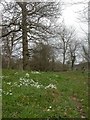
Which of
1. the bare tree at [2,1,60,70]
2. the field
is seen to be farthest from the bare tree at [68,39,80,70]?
the field

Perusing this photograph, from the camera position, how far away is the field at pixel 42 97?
12250 mm

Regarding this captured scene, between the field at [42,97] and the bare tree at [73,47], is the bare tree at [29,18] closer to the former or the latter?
the field at [42,97]

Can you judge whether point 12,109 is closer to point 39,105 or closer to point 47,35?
point 39,105

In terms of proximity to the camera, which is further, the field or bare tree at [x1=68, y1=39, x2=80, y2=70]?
bare tree at [x1=68, y1=39, x2=80, y2=70]

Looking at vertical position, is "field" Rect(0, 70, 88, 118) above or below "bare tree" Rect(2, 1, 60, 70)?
below

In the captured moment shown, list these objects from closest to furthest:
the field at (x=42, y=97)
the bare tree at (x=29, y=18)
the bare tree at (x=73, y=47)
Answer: the field at (x=42, y=97) < the bare tree at (x=29, y=18) < the bare tree at (x=73, y=47)

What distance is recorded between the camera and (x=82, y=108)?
45.5 ft

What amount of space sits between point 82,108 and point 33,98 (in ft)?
6.98

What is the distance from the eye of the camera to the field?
40.2 feet

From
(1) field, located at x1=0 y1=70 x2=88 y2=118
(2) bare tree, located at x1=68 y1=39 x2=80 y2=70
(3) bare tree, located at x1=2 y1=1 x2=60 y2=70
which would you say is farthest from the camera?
(2) bare tree, located at x1=68 y1=39 x2=80 y2=70

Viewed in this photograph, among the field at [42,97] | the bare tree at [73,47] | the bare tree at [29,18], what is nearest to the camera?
the field at [42,97]

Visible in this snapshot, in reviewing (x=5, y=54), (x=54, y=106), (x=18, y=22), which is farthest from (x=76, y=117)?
(x=5, y=54)

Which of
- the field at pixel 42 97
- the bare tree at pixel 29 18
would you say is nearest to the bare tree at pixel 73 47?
the bare tree at pixel 29 18

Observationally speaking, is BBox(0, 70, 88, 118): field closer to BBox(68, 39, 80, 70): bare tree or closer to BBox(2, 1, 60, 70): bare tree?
BBox(2, 1, 60, 70): bare tree
